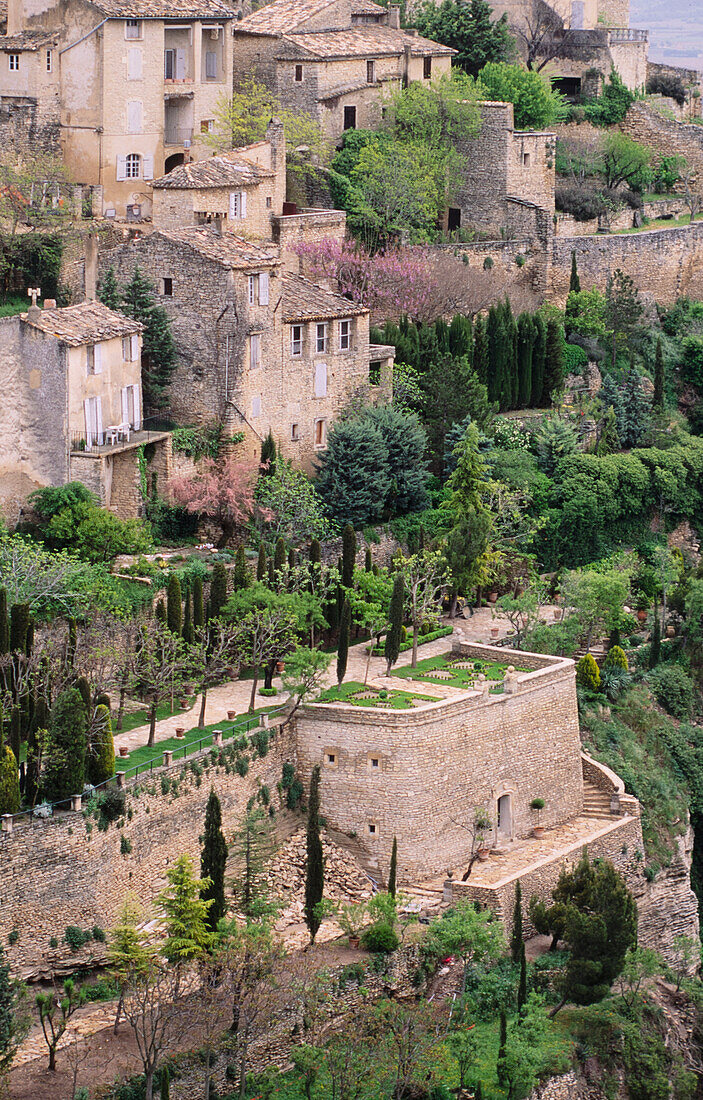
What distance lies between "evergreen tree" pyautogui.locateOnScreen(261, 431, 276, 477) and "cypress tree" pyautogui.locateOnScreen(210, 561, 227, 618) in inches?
279

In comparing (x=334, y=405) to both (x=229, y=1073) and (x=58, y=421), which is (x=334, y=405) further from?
(x=229, y=1073)

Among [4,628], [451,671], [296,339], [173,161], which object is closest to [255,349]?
[296,339]

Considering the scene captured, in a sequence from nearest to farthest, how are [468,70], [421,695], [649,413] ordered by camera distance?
[421,695] < [649,413] < [468,70]

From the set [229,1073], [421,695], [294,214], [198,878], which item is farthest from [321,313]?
[229,1073]

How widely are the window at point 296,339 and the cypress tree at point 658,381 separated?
15.5 m

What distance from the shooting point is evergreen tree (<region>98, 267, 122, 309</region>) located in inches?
2452

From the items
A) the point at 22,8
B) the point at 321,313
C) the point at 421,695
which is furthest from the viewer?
the point at 22,8

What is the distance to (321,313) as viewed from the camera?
64812mm

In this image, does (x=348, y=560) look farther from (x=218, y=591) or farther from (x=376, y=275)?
(x=376, y=275)

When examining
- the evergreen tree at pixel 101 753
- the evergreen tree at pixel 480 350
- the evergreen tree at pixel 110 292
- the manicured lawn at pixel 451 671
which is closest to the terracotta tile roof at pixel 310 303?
the evergreen tree at pixel 110 292

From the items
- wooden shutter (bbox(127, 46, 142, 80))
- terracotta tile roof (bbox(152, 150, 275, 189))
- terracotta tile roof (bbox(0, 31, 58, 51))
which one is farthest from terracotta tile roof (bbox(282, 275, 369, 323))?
terracotta tile roof (bbox(0, 31, 58, 51))

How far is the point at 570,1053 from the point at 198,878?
29.7ft

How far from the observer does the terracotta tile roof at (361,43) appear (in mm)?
75688

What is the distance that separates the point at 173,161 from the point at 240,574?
1976cm
